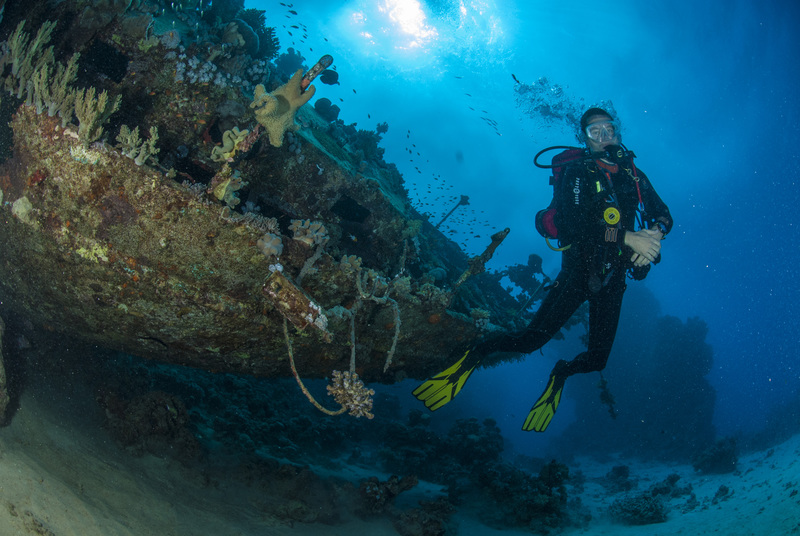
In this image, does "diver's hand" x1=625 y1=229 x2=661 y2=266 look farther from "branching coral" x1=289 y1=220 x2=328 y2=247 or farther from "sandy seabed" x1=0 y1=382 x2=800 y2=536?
"sandy seabed" x1=0 y1=382 x2=800 y2=536

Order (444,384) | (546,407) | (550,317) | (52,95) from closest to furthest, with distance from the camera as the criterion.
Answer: (52,95) → (444,384) → (550,317) → (546,407)

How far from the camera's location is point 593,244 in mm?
5215

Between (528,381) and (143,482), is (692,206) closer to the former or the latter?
(528,381)

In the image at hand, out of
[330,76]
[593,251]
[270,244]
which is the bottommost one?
[270,244]

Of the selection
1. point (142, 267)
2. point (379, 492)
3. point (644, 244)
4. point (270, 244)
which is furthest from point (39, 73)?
point (379, 492)

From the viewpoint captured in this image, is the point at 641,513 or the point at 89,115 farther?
the point at 641,513

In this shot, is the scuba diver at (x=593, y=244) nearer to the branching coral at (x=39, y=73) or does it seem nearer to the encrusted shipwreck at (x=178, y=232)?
the encrusted shipwreck at (x=178, y=232)

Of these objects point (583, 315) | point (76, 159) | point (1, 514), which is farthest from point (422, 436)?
point (76, 159)

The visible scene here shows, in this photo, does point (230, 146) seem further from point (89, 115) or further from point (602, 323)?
point (602, 323)

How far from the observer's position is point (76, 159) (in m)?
2.99

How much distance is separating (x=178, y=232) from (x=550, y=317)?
5.67 m

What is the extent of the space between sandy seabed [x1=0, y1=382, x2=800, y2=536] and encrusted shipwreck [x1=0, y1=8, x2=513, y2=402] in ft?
4.29

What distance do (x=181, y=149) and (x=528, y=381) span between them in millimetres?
92233

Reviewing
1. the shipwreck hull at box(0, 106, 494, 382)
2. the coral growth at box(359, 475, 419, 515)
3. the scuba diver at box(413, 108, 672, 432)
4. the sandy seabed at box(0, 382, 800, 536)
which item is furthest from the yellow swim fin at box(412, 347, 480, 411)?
the sandy seabed at box(0, 382, 800, 536)
